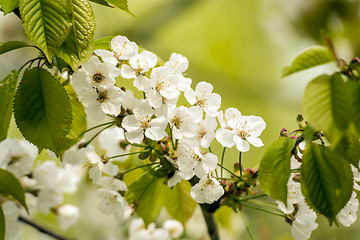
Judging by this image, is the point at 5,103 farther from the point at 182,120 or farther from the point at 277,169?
the point at 277,169

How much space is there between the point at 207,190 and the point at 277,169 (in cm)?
16

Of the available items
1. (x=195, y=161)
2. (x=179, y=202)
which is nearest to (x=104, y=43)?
(x=195, y=161)

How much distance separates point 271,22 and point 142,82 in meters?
3.34

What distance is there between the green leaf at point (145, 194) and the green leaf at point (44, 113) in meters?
0.25

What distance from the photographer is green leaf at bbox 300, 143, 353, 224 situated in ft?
2.50

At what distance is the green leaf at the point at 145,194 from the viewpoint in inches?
39.6

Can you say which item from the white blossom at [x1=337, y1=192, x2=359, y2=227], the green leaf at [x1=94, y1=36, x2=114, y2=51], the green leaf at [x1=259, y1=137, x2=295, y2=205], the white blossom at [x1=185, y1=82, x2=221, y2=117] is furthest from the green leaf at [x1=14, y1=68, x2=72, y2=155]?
the white blossom at [x1=337, y1=192, x2=359, y2=227]

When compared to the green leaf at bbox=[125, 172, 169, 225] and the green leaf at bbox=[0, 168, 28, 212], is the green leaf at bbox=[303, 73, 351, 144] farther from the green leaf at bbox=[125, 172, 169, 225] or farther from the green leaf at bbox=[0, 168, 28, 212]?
the green leaf at bbox=[0, 168, 28, 212]

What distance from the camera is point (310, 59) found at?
75 centimetres

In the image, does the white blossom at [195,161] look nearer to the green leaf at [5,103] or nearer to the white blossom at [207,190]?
the white blossom at [207,190]

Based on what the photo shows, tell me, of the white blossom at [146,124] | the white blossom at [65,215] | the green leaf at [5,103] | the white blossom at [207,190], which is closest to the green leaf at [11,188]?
the green leaf at [5,103]

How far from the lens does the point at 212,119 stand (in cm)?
98

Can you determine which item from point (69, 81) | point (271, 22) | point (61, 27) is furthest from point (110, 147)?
point (271, 22)

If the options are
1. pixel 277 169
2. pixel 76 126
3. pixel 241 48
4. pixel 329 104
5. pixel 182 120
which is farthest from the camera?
pixel 241 48
